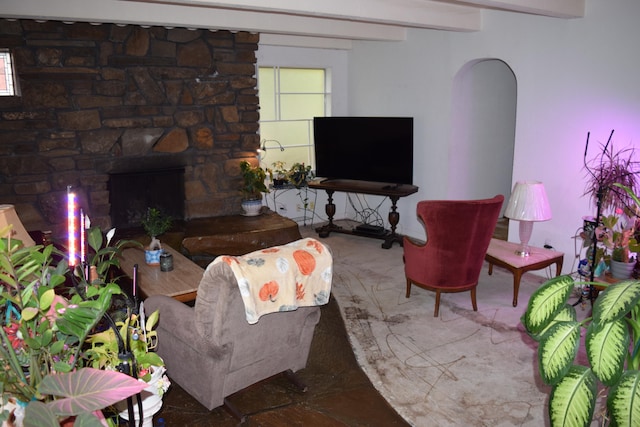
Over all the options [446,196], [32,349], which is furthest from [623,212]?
[32,349]

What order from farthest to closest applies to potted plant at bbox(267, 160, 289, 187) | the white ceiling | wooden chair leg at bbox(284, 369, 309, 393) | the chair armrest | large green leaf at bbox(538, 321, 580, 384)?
potted plant at bbox(267, 160, 289, 187) < the white ceiling < wooden chair leg at bbox(284, 369, 309, 393) < the chair armrest < large green leaf at bbox(538, 321, 580, 384)

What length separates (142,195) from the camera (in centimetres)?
590

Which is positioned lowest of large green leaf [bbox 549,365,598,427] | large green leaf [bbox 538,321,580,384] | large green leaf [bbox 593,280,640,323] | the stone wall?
large green leaf [bbox 549,365,598,427]

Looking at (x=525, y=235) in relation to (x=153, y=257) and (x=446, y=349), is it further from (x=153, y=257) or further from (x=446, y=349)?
(x=153, y=257)

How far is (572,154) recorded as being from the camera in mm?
4793

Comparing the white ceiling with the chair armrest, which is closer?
the chair armrest

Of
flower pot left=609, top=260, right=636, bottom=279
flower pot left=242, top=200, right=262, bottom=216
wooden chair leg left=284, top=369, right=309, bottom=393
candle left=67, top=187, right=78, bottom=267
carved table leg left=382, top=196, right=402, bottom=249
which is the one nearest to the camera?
candle left=67, top=187, right=78, bottom=267

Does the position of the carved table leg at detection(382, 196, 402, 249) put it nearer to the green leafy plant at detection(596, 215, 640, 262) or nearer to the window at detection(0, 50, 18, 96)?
the green leafy plant at detection(596, 215, 640, 262)

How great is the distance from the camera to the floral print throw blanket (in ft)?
8.38

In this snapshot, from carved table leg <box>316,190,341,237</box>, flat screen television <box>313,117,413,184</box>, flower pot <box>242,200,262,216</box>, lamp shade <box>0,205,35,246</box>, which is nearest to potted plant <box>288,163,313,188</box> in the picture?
flat screen television <box>313,117,413,184</box>

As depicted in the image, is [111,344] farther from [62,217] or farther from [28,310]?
[62,217]

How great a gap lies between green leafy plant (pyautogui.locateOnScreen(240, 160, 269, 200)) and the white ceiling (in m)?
1.61

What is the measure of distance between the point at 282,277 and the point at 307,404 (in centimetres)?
93

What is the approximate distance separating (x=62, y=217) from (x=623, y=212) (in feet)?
17.0
